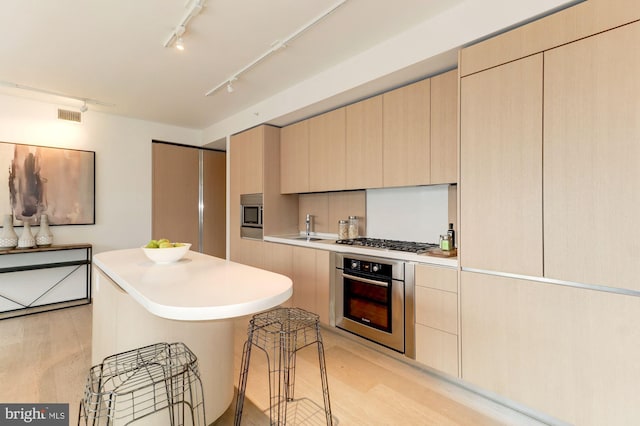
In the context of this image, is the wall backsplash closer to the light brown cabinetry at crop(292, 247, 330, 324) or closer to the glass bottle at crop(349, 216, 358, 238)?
the glass bottle at crop(349, 216, 358, 238)

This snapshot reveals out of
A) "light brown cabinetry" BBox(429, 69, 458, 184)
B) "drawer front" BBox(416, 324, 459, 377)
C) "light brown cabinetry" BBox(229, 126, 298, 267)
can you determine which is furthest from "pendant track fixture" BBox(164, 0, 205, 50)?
"drawer front" BBox(416, 324, 459, 377)

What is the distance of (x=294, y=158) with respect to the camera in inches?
148

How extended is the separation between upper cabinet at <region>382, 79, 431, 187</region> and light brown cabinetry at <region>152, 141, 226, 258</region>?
3600mm

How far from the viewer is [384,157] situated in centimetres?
277

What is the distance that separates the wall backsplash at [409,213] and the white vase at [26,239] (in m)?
3.92

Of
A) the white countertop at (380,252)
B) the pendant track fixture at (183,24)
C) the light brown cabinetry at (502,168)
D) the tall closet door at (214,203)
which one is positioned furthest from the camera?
the tall closet door at (214,203)

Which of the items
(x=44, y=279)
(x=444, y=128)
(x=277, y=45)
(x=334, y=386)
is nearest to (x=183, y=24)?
(x=277, y=45)

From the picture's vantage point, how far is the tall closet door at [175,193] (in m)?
4.77

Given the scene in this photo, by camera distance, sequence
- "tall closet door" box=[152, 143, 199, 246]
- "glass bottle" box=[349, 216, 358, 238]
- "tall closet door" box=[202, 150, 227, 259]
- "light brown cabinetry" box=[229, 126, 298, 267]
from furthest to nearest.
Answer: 1. "tall closet door" box=[202, 150, 227, 259]
2. "tall closet door" box=[152, 143, 199, 246]
3. "light brown cabinetry" box=[229, 126, 298, 267]
4. "glass bottle" box=[349, 216, 358, 238]

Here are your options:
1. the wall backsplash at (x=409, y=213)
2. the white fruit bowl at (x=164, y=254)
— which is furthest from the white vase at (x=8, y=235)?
the wall backsplash at (x=409, y=213)

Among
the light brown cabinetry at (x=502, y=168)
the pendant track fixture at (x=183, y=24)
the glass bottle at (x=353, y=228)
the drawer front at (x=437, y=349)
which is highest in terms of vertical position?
the pendant track fixture at (x=183, y=24)

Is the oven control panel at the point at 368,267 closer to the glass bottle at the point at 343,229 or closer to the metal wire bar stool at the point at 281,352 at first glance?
the glass bottle at the point at 343,229

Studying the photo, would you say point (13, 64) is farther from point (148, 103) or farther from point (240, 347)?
point (240, 347)

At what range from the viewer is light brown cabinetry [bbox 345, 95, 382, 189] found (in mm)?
2822
